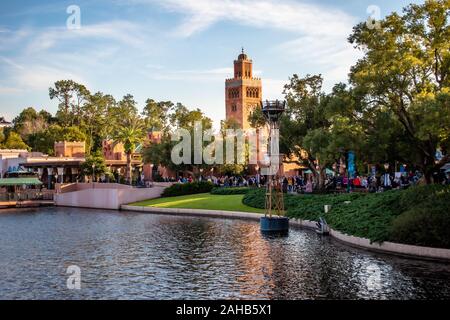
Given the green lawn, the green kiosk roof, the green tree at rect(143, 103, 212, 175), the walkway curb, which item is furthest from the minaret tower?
the walkway curb

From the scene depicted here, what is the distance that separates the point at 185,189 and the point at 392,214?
31181mm

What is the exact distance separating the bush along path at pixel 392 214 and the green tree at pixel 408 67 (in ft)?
16.4

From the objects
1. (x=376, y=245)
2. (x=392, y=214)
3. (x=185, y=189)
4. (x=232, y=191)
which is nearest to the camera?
(x=376, y=245)

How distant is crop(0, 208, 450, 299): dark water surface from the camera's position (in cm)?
1789

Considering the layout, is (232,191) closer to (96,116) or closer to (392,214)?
(392,214)

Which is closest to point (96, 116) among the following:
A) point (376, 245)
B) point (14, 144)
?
point (14, 144)

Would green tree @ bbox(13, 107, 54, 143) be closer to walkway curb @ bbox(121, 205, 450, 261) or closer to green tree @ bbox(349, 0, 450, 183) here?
walkway curb @ bbox(121, 205, 450, 261)

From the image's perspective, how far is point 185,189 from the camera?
56625 mm

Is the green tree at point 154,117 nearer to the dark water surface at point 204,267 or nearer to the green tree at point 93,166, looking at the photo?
the green tree at point 93,166

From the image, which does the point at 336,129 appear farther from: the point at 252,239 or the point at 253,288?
the point at 253,288

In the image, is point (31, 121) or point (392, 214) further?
point (31, 121)

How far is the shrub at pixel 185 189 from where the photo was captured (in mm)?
56562

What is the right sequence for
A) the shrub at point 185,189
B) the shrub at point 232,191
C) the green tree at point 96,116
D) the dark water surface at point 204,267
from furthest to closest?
1. the green tree at point 96,116
2. the shrub at point 185,189
3. the shrub at point 232,191
4. the dark water surface at point 204,267

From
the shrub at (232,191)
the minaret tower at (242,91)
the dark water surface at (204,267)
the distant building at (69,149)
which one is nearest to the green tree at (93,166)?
the distant building at (69,149)
